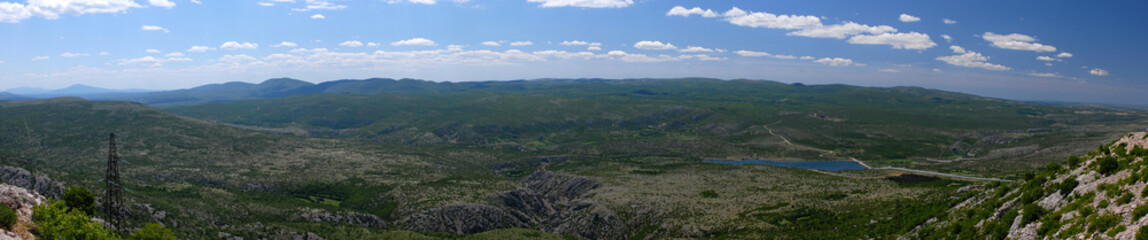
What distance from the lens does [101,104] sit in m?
180

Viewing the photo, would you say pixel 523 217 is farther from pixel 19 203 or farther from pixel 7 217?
pixel 7 217

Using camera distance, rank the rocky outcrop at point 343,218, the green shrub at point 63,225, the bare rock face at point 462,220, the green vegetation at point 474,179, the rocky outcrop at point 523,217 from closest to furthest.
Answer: the green shrub at point 63,225 < the green vegetation at point 474,179 < the rocky outcrop at point 343,218 < the bare rock face at point 462,220 < the rocky outcrop at point 523,217

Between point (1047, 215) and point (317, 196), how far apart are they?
330ft

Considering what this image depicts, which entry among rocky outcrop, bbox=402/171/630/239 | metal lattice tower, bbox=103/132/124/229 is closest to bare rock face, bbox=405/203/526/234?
rocky outcrop, bbox=402/171/630/239

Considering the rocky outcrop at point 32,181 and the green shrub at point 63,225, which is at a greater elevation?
the green shrub at point 63,225

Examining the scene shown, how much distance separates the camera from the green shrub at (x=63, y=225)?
3516 centimetres

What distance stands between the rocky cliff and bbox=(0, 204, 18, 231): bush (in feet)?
193

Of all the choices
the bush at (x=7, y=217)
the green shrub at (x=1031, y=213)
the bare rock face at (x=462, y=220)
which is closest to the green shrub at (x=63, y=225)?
the bush at (x=7, y=217)

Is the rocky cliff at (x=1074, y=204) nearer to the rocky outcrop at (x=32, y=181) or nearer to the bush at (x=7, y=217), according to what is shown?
the bush at (x=7, y=217)

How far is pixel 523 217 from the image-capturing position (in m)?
88.9

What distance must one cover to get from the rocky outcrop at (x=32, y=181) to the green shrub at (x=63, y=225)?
31.8 metres

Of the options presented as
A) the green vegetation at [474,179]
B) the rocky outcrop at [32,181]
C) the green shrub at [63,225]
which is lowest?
the green vegetation at [474,179]

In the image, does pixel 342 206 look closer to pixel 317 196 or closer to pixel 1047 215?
pixel 317 196

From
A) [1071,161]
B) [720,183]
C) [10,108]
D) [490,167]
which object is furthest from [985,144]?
[10,108]
